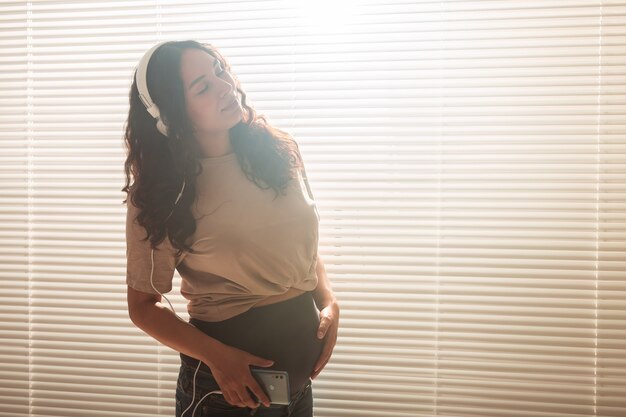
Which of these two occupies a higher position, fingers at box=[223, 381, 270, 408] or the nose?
the nose

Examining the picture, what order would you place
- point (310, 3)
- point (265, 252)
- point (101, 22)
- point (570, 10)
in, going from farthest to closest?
point (101, 22)
point (310, 3)
point (570, 10)
point (265, 252)

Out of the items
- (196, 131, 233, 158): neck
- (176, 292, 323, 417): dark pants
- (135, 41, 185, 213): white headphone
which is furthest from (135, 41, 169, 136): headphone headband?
(176, 292, 323, 417): dark pants

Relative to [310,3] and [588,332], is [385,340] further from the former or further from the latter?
[310,3]

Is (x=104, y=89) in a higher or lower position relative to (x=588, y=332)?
higher

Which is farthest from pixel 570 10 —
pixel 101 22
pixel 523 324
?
pixel 101 22

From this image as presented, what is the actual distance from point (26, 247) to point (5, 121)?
0.46m

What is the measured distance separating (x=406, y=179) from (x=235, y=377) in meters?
0.83

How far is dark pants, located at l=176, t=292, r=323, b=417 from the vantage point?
147cm

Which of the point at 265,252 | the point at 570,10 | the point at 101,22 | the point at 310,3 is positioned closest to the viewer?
the point at 265,252

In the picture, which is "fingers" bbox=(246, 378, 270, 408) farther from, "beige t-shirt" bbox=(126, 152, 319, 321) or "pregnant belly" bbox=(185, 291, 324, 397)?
"beige t-shirt" bbox=(126, 152, 319, 321)

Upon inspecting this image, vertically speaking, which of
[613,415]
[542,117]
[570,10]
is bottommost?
[613,415]

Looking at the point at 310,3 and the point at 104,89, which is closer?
the point at 310,3

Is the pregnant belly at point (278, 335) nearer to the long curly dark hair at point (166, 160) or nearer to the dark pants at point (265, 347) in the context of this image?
the dark pants at point (265, 347)

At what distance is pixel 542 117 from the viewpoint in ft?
5.81
